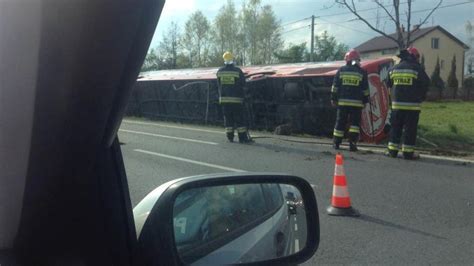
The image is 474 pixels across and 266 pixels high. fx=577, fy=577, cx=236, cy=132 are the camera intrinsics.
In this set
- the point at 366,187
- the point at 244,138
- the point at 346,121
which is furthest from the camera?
the point at 244,138

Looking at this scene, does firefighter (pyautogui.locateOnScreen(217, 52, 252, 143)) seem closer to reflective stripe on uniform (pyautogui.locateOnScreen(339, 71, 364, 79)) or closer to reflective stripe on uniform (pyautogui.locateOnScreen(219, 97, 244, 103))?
reflective stripe on uniform (pyautogui.locateOnScreen(219, 97, 244, 103))

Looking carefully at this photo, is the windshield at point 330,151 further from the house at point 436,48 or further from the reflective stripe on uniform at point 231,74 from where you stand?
the house at point 436,48

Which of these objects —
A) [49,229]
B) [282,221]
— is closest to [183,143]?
[282,221]

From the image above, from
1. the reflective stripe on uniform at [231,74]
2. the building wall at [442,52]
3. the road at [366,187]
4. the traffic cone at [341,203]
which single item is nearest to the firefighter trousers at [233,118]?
the road at [366,187]

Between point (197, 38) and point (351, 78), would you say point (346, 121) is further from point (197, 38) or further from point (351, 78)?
point (197, 38)

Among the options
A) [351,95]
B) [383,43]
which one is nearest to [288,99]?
[351,95]

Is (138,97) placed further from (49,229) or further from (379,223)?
(49,229)

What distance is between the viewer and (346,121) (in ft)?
38.8

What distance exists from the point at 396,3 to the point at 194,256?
14.8 m

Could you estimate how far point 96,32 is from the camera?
1281 millimetres

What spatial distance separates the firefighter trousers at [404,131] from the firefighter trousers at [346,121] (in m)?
1.04

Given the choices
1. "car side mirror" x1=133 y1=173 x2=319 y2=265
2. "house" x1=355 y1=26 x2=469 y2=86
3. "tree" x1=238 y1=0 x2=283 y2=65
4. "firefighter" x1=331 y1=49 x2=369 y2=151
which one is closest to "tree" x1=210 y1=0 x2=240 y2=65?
"tree" x1=238 y1=0 x2=283 y2=65

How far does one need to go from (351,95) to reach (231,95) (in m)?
2.80

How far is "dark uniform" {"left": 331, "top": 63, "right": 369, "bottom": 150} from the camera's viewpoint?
1143 cm
